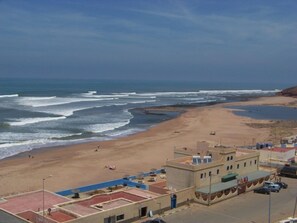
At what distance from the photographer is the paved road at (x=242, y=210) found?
1094 inches

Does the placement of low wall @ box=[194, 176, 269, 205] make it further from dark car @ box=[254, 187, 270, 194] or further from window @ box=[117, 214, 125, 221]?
window @ box=[117, 214, 125, 221]

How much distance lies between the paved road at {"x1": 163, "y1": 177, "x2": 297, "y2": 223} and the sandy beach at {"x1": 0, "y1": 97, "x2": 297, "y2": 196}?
36.4ft

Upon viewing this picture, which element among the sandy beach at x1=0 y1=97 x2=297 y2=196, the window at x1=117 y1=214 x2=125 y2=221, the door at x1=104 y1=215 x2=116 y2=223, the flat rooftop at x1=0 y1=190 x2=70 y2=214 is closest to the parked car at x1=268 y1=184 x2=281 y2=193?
the sandy beach at x1=0 y1=97 x2=297 y2=196

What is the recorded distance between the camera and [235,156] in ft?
111

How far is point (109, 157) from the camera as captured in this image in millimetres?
47625

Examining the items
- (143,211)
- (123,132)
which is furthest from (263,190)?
(123,132)

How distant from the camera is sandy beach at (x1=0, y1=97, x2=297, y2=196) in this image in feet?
125

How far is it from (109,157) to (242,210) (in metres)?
20.6

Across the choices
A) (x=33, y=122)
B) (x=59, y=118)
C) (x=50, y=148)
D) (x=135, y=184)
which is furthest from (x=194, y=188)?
(x=59, y=118)

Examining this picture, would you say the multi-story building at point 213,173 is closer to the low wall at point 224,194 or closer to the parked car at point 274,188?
the low wall at point 224,194

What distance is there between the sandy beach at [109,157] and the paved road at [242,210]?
11088 mm

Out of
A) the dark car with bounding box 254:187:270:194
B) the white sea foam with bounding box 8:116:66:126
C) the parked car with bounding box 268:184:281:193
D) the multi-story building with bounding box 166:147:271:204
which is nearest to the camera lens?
the multi-story building with bounding box 166:147:271:204

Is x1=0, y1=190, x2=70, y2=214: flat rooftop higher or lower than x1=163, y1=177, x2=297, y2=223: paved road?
higher

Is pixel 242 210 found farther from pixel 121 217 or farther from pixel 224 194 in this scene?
pixel 121 217
